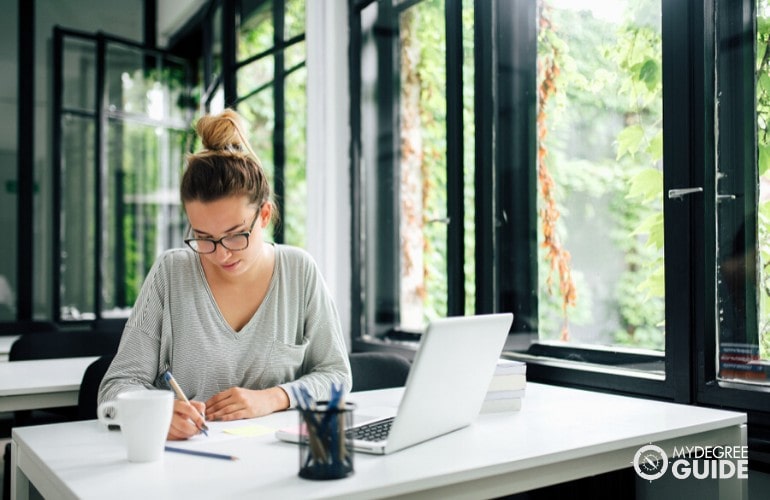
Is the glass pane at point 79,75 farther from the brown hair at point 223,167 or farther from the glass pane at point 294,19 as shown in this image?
the brown hair at point 223,167

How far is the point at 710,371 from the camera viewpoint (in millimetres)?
1987

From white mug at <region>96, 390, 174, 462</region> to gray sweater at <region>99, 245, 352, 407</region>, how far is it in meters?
0.47

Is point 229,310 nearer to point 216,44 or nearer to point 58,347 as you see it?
point 58,347

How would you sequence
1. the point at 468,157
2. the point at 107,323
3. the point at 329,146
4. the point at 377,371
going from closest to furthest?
the point at 377,371 < the point at 468,157 < the point at 329,146 < the point at 107,323

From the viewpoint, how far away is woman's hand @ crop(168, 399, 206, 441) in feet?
4.68

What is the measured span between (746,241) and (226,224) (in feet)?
4.37

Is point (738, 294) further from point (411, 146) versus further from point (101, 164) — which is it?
point (101, 164)

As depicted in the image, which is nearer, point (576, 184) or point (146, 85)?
point (576, 184)

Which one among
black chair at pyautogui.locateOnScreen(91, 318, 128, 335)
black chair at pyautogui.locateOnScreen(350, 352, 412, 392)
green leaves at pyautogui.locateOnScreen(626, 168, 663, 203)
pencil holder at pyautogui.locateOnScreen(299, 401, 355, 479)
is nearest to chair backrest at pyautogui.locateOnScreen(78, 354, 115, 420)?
black chair at pyautogui.locateOnScreen(350, 352, 412, 392)

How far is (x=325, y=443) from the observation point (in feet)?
3.86

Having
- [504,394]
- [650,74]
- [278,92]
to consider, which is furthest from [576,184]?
[278,92]

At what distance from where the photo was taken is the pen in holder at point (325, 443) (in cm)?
117

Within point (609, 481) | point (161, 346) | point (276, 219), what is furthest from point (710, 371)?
point (161, 346)

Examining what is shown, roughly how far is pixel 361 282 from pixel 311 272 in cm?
163
